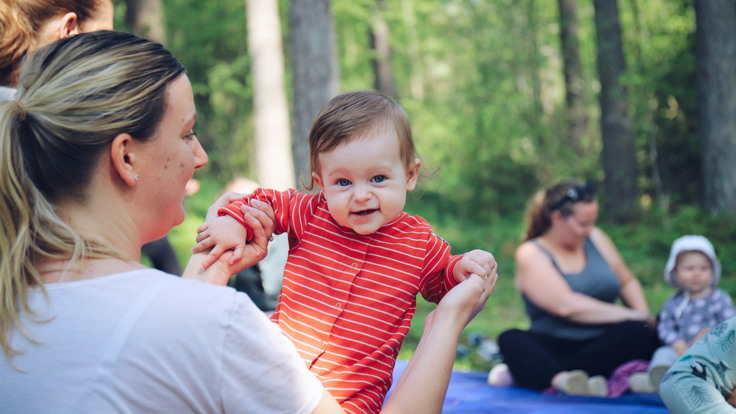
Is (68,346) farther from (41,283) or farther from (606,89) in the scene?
(606,89)

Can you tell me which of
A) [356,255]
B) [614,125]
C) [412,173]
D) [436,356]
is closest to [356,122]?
[412,173]

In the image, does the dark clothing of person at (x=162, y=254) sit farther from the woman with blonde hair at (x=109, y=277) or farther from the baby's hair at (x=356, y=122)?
the woman with blonde hair at (x=109, y=277)

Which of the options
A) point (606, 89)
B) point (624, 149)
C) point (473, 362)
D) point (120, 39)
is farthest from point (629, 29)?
point (120, 39)

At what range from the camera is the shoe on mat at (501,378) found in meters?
4.63

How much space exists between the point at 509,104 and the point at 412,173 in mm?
13392

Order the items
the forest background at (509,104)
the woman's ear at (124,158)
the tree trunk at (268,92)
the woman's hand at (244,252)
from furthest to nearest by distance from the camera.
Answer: the tree trunk at (268,92), the forest background at (509,104), the woman's hand at (244,252), the woman's ear at (124,158)

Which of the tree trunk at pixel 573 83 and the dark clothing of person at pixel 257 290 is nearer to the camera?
the dark clothing of person at pixel 257 290

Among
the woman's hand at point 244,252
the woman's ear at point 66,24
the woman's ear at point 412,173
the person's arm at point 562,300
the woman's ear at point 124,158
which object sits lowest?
the person's arm at point 562,300

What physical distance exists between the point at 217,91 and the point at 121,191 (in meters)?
17.1

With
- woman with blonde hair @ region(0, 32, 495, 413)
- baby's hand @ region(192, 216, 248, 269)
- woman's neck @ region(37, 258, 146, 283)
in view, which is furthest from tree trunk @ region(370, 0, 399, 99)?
woman's neck @ region(37, 258, 146, 283)

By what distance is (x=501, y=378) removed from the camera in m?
4.64

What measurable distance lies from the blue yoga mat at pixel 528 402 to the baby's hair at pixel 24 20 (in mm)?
2508

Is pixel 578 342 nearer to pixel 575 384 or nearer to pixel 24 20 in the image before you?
pixel 575 384

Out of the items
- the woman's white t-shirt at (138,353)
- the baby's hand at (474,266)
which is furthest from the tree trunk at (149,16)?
the woman's white t-shirt at (138,353)
